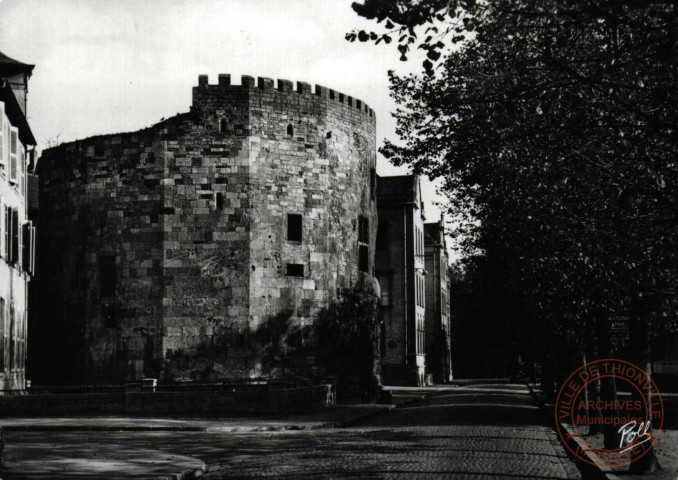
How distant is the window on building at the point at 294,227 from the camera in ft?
120

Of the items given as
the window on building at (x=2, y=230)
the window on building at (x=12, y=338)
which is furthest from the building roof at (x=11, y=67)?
the window on building at (x=12, y=338)

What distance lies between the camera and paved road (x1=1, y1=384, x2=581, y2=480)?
13.6 m

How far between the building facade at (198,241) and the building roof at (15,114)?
2.85 metres

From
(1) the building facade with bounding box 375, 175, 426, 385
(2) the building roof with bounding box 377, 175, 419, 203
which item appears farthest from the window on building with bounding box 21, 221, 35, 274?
(1) the building facade with bounding box 375, 175, 426, 385

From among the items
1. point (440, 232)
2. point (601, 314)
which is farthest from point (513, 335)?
point (440, 232)

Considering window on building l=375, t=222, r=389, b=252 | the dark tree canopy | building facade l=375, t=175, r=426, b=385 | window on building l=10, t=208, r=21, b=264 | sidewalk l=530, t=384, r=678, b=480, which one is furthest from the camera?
window on building l=375, t=222, r=389, b=252

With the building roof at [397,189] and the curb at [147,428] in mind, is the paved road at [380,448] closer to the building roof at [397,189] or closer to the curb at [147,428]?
the curb at [147,428]

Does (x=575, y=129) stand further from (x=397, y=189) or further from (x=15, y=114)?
(x=397, y=189)

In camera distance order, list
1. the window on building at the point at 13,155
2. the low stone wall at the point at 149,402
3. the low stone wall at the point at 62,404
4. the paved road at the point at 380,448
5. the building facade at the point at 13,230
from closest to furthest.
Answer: the paved road at the point at 380,448
the low stone wall at the point at 62,404
the low stone wall at the point at 149,402
the building facade at the point at 13,230
the window on building at the point at 13,155

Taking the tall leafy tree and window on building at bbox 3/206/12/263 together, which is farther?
window on building at bbox 3/206/12/263

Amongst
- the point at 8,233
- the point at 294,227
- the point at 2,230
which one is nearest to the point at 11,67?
the point at 8,233

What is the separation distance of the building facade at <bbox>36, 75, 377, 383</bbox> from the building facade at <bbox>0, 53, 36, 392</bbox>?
3358 mm

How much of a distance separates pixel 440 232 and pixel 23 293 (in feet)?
179

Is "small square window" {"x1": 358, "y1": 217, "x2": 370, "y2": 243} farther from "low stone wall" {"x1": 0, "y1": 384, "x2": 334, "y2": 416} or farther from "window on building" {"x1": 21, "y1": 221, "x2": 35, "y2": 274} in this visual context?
"window on building" {"x1": 21, "y1": 221, "x2": 35, "y2": 274}
